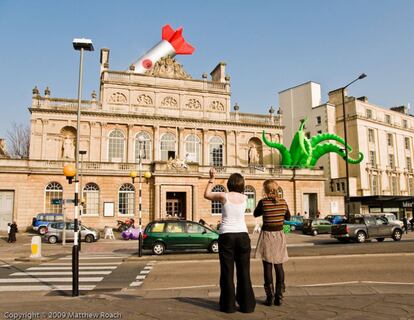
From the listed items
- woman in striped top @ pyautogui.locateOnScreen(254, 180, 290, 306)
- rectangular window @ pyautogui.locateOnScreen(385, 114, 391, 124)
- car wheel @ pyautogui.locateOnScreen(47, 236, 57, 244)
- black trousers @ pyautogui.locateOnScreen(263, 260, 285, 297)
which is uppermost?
rectangular window @ pyautogui.locateOnScreen(385, 114, 391, 124)

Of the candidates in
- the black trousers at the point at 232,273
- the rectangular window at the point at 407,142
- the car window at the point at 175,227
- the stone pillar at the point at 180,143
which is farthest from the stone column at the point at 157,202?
the rectangular window at the point at 407,142

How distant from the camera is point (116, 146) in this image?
41969 millimetres

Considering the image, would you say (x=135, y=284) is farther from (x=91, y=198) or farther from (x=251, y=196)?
(x=251, y=196)

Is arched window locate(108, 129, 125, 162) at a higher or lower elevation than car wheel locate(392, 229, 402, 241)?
higher

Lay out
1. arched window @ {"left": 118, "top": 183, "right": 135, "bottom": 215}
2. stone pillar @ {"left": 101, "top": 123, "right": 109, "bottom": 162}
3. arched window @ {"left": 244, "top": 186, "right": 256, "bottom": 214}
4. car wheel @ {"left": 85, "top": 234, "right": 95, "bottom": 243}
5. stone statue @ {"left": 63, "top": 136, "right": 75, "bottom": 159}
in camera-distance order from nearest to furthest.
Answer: car wheel @ {"left": 85, "top": 234, "right": 95, "bottom": 243} < arched window @ {"left": 118, "top": 183, "right": 135, "bottom": 215} < stone statue @ {"left": 63, "top": 136, "right": 75, "bottom": 159} < stone pillar @ {"left": 101, "top": 123, "right": 109, "bottom": 162} < arched window @ {"left": 244, "top": 186, "right": 256, "bottom": 214}

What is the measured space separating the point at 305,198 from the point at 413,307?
39257 mm

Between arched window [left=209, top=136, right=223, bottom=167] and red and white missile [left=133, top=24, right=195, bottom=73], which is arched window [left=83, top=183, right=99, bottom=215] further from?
red and white missile [left=133, top=24, right=195, bottom=73]

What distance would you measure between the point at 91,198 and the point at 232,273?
33.6m

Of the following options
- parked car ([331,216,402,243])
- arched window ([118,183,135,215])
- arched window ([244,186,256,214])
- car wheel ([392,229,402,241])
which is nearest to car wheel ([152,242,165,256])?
parked car ([331,216,402,243])

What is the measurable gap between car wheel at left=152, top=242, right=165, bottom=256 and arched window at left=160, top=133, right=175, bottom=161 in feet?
85.8

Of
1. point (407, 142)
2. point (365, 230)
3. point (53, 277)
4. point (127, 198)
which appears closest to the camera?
point (53, 277)

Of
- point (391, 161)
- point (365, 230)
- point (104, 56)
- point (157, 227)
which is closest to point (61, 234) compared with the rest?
point (157, 227)

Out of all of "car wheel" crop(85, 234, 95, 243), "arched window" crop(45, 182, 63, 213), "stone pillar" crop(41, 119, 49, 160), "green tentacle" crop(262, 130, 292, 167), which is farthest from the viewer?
"green tentacle" crop(262, 130, 292, 167)

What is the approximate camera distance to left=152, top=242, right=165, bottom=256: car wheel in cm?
1770
